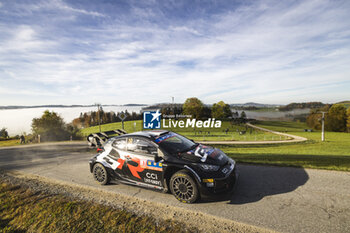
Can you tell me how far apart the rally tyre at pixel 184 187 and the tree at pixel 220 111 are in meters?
70.9

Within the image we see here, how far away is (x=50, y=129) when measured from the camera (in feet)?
111

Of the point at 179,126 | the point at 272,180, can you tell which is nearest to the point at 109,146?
the point at 272,180

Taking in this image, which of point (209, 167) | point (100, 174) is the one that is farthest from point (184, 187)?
point (100, 174)

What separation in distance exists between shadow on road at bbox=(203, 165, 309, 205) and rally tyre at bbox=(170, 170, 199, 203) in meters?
0.50

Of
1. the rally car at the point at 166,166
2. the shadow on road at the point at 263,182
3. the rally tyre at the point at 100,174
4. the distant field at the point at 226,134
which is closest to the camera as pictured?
the rally car at the point at 166,166

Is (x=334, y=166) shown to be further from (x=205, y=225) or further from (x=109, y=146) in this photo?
(x=109, y=146)

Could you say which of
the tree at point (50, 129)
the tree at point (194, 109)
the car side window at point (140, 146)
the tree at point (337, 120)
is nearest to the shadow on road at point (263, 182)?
the car side window at point (140, 146)

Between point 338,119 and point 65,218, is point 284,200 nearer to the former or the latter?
point 65,218

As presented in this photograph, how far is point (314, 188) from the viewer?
480 cm

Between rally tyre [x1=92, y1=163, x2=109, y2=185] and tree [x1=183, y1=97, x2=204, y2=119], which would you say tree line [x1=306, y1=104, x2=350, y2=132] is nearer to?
tree [x1=183, y1=97, x2=204, y2=119]

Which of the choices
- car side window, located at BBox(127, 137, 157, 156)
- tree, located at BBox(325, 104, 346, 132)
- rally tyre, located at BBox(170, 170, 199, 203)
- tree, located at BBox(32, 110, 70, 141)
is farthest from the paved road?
tree, located at BBox(325, 104, 346, 132)

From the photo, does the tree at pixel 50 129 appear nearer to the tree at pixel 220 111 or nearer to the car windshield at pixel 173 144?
the car windshield at pixel 173 144

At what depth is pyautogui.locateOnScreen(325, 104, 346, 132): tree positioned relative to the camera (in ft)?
191

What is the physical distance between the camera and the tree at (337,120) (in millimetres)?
58156
